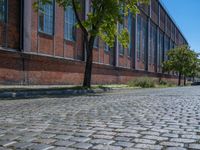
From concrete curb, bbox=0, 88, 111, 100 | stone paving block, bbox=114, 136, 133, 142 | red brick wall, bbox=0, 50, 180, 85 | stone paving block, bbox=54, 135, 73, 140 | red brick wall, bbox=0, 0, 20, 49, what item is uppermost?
red brick wall, bbox=0, 0, 20, 49

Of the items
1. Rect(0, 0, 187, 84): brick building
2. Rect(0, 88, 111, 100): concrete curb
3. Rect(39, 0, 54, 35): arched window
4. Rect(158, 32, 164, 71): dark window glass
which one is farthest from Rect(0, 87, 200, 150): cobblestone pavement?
Rect(158, 32, 164, 71): dark window glass

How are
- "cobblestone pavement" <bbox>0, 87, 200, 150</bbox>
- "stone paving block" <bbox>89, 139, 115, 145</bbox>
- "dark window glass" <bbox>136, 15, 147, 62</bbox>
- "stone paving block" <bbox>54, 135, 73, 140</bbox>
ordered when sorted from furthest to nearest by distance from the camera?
"dark window glass" <bbox>136, 15, 147, 62</bbox> → "stone paving block" <bbox>54, 135, 73, 140</bbox> → "stone paving block" <bbox>89, 139, 115, 145</bbox> → "cobblestone pavement" <bbox>0, 87, 200, 150</bbox>

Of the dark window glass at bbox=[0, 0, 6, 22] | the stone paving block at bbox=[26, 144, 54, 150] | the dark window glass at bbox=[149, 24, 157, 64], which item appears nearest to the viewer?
the stone paving block at bbox=[26, 144, 54, 150]

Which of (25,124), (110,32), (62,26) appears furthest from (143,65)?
(25,124)

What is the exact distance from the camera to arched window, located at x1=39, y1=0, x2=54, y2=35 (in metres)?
Result: 28.0

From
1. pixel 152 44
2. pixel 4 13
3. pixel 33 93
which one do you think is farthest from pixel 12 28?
pixel 152 44

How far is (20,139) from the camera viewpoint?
5.36 m

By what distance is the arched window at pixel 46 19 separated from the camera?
28.0 m

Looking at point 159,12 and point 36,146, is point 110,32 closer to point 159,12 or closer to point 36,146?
point 36,146

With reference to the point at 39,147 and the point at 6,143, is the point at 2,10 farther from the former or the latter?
the point at 39,147

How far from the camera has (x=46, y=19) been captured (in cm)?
2894

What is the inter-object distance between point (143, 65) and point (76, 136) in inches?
2199

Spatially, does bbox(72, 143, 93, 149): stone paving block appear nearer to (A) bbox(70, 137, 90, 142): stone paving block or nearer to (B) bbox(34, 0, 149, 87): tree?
(A) bbox(70, 137, 90, 142): stone paving block

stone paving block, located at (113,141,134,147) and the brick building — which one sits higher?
the brick building
